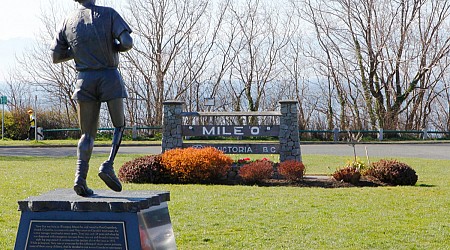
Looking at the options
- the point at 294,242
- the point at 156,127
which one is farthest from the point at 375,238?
the point at 156,127

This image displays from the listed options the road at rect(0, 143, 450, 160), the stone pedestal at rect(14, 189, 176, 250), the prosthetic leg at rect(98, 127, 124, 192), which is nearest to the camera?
the stone pedestal at rect(14, 189, 176, 250)

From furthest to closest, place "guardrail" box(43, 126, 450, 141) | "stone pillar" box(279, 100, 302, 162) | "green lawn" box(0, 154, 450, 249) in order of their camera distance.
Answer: "guardrail" box(43, 126, 450, 141)
"stone pillar" box(279, 100, 302, 162)
"green lawn" box(0, 154, 450, 249)

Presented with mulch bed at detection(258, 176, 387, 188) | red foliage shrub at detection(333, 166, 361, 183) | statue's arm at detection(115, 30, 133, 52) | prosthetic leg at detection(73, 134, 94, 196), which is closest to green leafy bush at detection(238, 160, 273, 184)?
mulch bed at detection(258, 176, 387, 188)

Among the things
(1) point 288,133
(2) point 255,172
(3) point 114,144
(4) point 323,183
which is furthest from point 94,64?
(1) point 288,133

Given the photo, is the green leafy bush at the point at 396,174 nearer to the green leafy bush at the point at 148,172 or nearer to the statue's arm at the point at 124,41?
the green leafy bush at the point at 148,172

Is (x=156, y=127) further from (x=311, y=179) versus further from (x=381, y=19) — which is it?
(x=311, y=179)

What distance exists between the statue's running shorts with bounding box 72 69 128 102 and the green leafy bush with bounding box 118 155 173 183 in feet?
35.1

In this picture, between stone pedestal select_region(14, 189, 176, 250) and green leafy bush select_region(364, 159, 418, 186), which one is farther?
green leafy bush select_region(364, 159, 418, 186)

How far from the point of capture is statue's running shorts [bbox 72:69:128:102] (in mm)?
7570

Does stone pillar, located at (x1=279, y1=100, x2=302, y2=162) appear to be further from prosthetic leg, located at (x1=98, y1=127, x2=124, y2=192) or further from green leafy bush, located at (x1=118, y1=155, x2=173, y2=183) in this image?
prosthetic leg, located at (x1=98, y1=127, x2=124, y2=192)

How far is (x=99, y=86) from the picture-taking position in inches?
300

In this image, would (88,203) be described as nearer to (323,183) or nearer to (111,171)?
(111,171)

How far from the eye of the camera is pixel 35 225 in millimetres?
7199

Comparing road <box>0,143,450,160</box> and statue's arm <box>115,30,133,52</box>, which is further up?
statue's arm <box>115,30,133,52</box>
